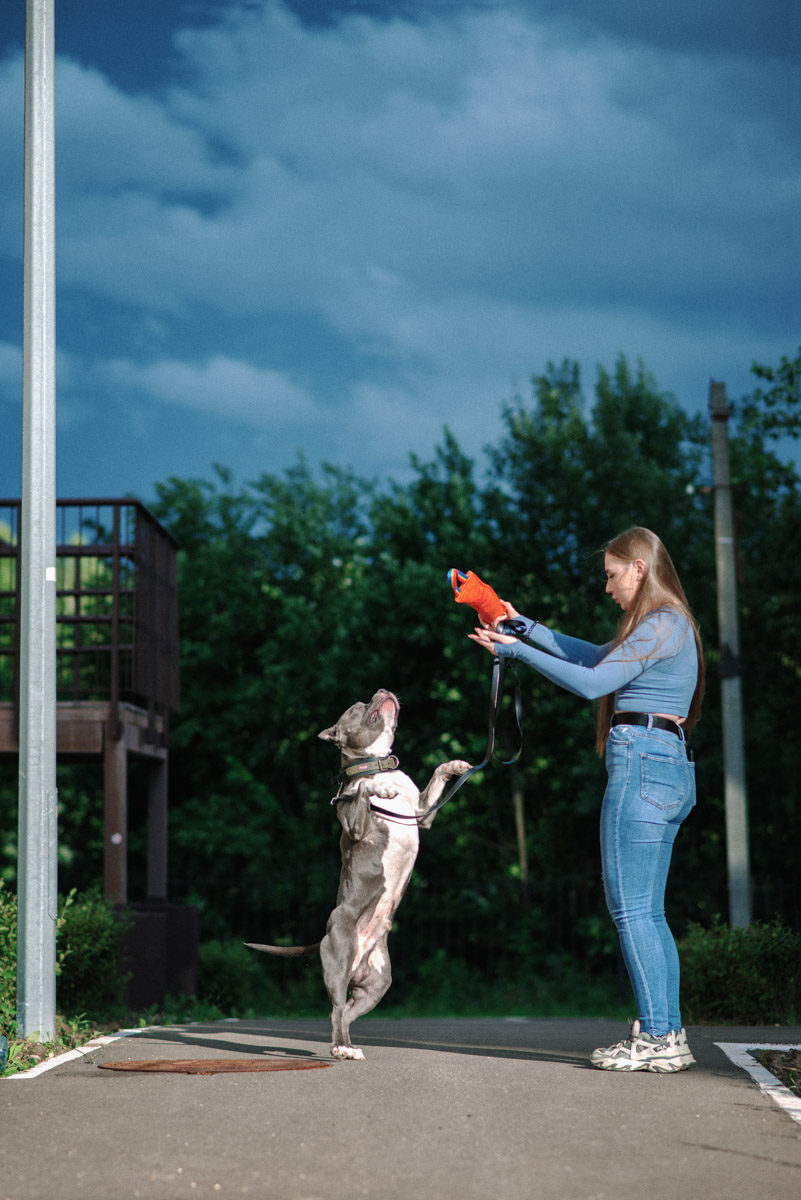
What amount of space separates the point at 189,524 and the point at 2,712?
1617 cm

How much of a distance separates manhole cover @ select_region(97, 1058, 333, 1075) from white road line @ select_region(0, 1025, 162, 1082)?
0.26 meters

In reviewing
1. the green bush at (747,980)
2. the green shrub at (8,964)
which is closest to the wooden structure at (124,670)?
the green shrub at (8,964)

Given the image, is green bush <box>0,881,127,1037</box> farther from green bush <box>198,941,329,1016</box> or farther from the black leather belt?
the black leather belt

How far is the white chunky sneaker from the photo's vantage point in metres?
4.91

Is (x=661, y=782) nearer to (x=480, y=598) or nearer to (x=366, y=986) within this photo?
(x=480, y=598)

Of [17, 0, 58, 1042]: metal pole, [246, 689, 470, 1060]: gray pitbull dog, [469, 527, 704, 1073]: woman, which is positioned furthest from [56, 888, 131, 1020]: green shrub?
[469, 527, 704, 1073]: woman

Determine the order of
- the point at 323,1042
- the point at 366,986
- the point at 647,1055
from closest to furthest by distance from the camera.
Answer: the point at 647,1055 → the point at 366,986 → the point at 323,1042

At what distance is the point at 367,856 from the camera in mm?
5316

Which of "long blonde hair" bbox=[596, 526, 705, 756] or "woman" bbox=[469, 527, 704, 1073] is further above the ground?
A: "long blonde hair" bbox=[596, 526, 705, 756]

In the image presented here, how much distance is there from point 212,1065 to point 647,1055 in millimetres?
1791

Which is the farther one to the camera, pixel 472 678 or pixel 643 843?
pixel 472 678

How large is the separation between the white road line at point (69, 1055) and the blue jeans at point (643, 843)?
2485mm

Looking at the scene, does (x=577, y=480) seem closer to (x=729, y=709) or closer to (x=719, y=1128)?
(x=729, y=709)

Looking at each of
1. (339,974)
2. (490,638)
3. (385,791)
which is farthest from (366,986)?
(490,638)
